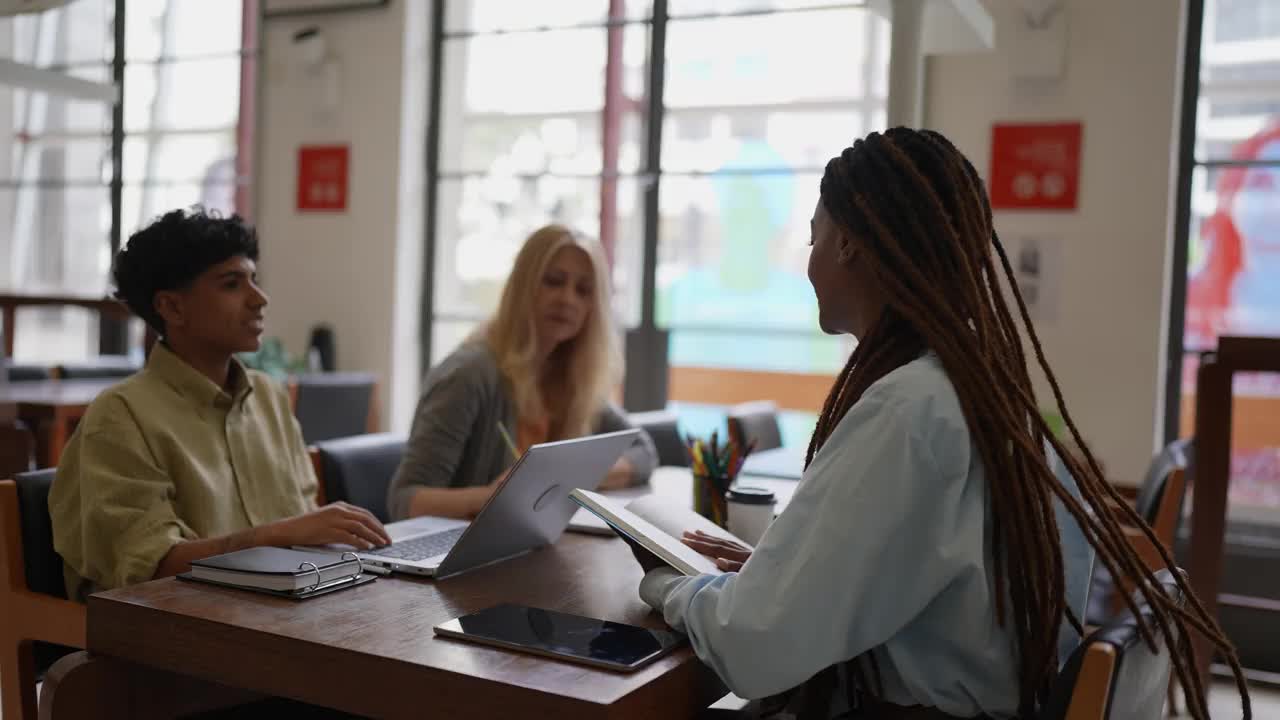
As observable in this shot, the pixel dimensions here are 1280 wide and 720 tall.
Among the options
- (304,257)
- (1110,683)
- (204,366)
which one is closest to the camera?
(1110,683)

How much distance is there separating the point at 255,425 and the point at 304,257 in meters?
4.13

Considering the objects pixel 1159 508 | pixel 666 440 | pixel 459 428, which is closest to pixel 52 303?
pixel 666 440

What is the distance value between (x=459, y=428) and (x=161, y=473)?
0.73m

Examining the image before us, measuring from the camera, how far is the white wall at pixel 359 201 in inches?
226

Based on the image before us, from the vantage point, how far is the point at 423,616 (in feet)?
4.42

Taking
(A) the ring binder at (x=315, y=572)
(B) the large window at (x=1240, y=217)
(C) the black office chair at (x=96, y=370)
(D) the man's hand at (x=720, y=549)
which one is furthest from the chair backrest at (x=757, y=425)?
(C) the black office chair at (x=96, y=370)

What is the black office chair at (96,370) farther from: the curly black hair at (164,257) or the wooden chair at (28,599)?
the wooden chair at (28,599)

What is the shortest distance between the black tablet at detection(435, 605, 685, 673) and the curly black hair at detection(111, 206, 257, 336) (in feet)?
3.37

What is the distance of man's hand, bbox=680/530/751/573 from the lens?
1475 mm

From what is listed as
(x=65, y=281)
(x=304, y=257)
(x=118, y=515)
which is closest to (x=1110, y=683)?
(x=118, y=515)

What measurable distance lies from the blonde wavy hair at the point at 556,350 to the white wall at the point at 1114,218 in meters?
2.30

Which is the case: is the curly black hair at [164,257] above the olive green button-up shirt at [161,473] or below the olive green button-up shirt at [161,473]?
above

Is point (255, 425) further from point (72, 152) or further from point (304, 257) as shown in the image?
point (72, 152)

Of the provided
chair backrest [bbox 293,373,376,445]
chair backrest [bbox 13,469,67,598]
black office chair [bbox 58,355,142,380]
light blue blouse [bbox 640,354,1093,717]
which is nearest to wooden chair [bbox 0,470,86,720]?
chair backrest [bbox 13,469,67,598]
